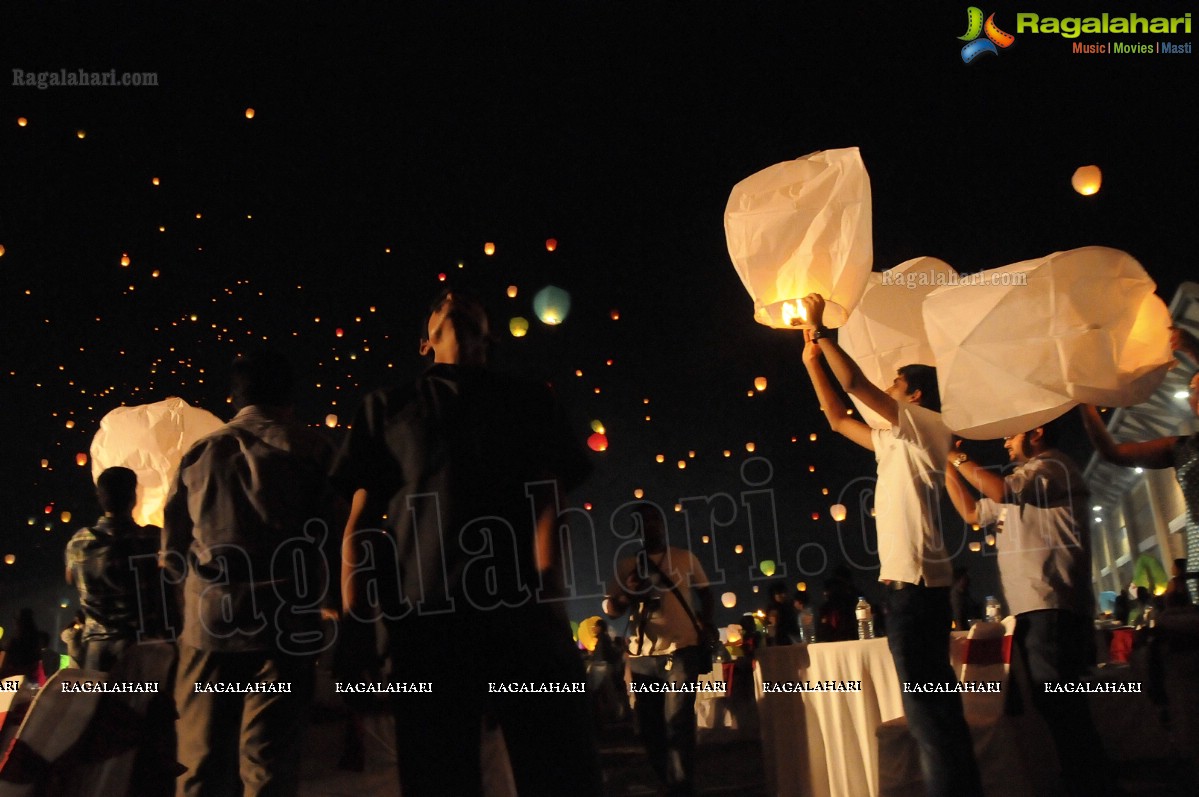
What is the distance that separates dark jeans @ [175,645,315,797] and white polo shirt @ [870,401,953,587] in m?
1.95

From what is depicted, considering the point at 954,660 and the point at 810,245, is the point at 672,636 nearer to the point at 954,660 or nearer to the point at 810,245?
the point at 954,660

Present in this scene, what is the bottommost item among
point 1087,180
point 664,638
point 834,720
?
point 834,720

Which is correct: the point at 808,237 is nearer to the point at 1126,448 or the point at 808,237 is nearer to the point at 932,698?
the point at 1126,448

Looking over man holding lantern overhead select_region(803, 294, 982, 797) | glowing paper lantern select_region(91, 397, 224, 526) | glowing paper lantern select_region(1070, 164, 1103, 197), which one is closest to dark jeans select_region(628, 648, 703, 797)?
man holding lantern overhead select_region(803, 294, 982, 797)

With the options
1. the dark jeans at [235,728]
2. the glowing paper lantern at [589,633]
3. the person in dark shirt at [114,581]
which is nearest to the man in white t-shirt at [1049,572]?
the dark jeans at [235,728]

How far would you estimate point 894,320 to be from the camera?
4203mm

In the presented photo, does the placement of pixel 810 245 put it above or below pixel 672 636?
above

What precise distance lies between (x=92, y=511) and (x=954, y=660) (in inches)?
465

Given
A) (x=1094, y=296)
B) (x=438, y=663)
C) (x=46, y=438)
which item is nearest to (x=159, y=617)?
(x=438, y=663)

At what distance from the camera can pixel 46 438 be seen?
427 inches

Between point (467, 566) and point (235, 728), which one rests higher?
point (467, 566)

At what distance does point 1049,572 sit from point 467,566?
244 cm

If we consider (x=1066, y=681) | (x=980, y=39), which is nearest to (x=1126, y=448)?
(x=1066, y=681)

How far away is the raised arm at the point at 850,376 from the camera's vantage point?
10.5ft
